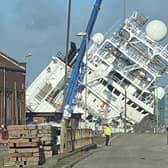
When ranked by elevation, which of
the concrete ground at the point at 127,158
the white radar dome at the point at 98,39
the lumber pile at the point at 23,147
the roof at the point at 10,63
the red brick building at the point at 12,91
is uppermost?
the white radar dome at the point at 98,39

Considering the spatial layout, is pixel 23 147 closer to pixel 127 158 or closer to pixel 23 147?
pixel 23 147

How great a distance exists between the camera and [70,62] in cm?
9869

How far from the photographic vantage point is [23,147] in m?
26.5

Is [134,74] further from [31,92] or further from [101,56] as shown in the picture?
[31,92]

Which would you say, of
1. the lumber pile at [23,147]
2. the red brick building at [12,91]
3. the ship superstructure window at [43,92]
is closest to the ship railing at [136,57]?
the ship superstructure window at [43,92]

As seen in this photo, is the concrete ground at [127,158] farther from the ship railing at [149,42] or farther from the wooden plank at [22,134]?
the ship railing at [149,42]

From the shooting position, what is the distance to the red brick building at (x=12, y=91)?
255 feet

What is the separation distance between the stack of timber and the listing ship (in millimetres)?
69892

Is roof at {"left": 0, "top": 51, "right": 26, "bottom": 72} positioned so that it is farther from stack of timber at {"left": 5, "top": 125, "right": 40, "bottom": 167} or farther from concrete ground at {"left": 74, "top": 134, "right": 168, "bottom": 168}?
stack of timber at {"left": 5, "top": 125, "right": 40, "bottom": 167}

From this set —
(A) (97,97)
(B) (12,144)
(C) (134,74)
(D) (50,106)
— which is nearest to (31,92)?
(D) (50,106)

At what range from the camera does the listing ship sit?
97938 millimetres

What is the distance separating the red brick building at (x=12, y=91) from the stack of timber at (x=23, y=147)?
50.3 m

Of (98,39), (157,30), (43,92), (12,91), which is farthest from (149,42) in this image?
(12,91)

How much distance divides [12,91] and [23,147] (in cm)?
5442
